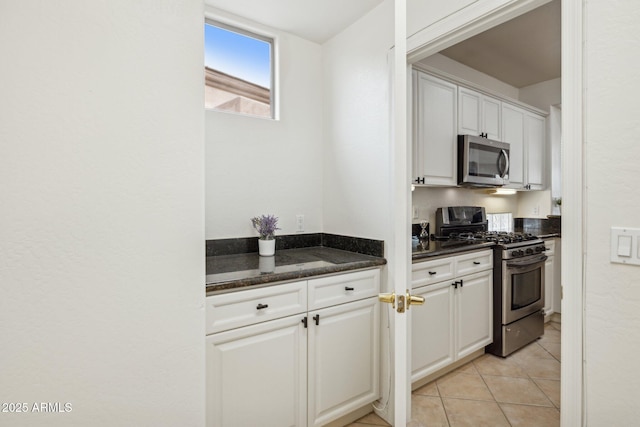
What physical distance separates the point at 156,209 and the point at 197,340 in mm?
407

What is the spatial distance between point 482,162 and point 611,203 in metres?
1.98

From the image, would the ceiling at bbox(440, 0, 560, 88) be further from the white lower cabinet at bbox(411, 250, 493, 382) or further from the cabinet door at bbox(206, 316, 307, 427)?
the cabinet door at bbox(206, 316, 307, 427)

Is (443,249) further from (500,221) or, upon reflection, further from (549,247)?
(500,221)

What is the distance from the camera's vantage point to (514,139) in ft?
11.2

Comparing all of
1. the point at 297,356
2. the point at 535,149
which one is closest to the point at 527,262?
the point at 535,149

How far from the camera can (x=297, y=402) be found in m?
1.63

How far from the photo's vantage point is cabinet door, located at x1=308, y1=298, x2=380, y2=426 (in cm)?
169

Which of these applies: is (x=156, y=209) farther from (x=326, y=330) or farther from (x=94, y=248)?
(x=326, y=330)

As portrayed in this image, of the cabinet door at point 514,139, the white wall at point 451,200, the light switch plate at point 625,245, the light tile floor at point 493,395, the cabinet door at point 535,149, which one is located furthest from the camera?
the cabinet door at point 535,149

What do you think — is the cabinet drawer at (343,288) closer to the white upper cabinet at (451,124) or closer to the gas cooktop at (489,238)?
the white upper cabinet at (451,124)

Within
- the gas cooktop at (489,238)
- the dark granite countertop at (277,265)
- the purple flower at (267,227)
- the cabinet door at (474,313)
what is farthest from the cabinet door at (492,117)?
the purple flower at (267,227)

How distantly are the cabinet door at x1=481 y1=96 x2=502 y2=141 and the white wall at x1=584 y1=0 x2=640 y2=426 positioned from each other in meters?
2.02

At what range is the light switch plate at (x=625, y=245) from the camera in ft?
3.22

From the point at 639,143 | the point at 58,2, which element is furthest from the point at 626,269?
the point at 58,2
